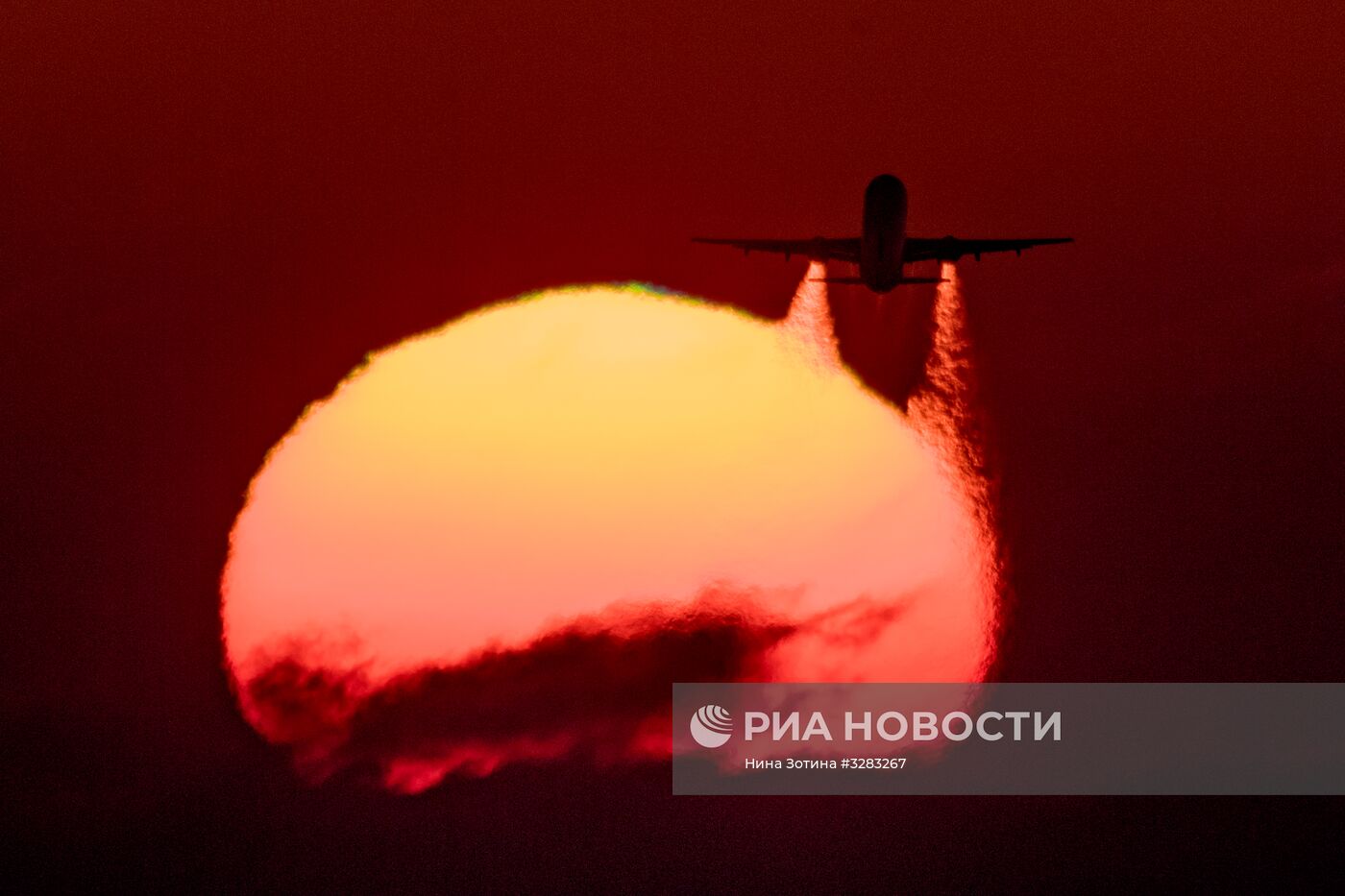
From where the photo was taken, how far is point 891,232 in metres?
A: 36.7

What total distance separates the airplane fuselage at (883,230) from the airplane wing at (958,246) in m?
1.67

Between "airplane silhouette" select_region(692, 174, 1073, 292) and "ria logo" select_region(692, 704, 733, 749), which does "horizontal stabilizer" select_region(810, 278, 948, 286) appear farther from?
"ria logo" select_region(692, 704, 733, 749)

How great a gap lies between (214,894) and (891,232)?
25.6 metres

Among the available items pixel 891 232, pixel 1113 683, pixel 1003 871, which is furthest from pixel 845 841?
pixel 891 232

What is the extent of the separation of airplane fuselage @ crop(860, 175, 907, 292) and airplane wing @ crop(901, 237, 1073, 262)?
5.49ft

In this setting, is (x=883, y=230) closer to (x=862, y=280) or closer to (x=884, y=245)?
(x=884, y=245)

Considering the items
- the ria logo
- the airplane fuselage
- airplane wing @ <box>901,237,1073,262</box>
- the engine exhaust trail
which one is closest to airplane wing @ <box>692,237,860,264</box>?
the airplane fuselage

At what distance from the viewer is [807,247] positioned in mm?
40250

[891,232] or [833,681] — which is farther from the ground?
[891,232]

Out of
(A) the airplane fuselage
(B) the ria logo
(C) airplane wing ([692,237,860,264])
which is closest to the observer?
(A) the airplane fuselage

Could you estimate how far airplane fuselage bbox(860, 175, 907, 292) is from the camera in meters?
36.3

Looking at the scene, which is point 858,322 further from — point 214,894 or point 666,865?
point 214,894

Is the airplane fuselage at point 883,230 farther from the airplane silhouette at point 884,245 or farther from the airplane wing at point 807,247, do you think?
the airplane wing at point 807,247

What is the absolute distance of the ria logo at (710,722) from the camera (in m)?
37.7
